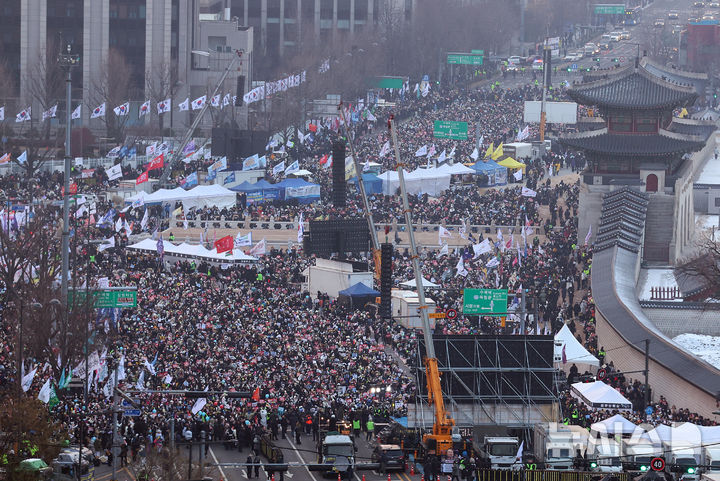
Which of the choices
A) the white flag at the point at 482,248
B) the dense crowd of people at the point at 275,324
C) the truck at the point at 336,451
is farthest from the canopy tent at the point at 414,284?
the truck at the point at 336,451

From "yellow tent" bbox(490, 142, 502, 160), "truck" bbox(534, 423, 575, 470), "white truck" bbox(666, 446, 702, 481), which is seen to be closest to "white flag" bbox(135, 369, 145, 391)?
"truck" bbox(534, 423, 575, 470)

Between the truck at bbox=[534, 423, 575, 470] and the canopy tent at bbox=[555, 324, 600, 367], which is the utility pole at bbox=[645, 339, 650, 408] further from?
the truck at bbox=[534, 423, 575, 470]

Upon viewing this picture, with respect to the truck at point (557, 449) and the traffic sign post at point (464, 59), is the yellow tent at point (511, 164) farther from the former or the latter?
the truck at point (557, 449)

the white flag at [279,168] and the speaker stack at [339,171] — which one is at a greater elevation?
the speaker stack at [339,171]

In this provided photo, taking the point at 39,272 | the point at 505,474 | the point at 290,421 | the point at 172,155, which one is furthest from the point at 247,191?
the point at 505,474

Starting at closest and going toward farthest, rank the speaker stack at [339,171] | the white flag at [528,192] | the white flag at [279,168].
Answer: the speaker stack at [339,171], the white flag at [528,192], the white flag at [279,168]

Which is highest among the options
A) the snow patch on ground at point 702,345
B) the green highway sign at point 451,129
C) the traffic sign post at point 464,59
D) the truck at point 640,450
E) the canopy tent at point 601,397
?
the traffic sign post at point 464,59

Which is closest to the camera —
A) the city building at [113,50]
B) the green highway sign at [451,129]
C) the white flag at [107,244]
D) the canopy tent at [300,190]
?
the white flag at [107,244]

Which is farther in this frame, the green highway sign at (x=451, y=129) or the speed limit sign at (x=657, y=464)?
the green highway sign at (x=451, y=129)
